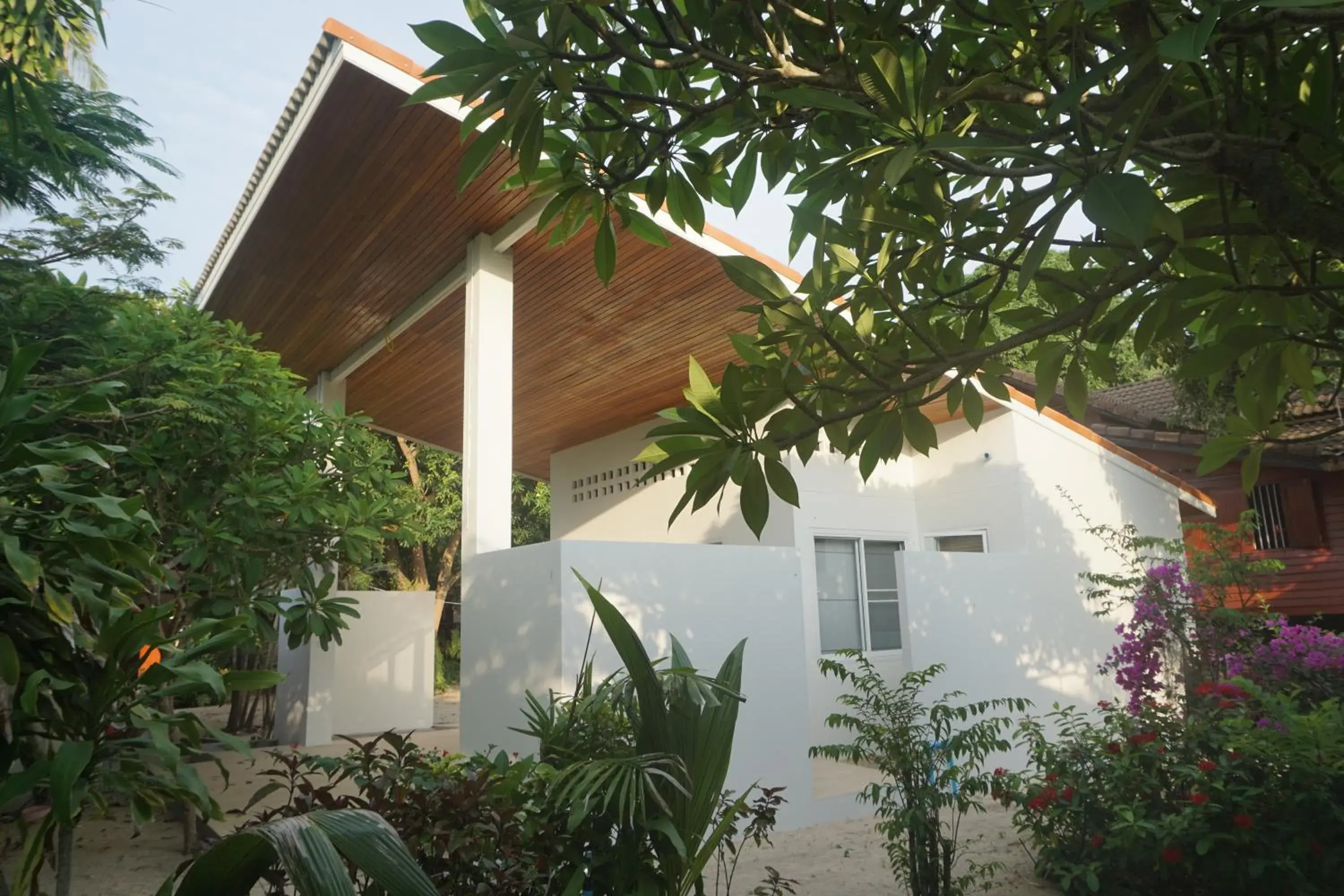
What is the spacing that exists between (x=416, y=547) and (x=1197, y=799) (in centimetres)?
1859

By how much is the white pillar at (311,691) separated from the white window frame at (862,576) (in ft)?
18.8

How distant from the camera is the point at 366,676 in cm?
1157

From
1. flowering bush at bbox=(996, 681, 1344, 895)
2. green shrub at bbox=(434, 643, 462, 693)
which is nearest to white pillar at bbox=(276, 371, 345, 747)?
flowering bush at bbox=(996, 681, 1344, 895)

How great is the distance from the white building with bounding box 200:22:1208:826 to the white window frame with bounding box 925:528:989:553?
3cm

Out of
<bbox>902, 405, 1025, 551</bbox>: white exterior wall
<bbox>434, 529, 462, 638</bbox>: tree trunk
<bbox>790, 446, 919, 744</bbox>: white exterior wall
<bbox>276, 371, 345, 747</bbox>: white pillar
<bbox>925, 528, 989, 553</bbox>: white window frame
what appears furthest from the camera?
<bbox>434, 529, 462, 638</bbox>: tree trunk

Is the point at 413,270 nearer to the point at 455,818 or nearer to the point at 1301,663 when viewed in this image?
the point at 455,818

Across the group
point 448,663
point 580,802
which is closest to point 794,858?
point 580,802

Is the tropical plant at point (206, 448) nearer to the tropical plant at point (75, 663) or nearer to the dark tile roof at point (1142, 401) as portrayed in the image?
the tropical plant at point (75, 663)

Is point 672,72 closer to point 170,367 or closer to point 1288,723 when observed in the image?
point 1288,723

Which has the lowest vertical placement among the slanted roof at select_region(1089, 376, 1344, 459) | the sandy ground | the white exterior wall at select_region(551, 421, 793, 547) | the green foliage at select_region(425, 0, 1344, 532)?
the sandy ground

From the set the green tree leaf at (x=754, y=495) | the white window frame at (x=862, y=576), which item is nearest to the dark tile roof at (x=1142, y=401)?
the white window frame at (x=862, y=576)

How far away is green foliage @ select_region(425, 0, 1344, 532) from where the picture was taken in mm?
1549

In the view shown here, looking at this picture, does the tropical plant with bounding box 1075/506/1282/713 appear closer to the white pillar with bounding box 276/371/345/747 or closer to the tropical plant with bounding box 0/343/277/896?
the tropical plant with bounding box 0/343/277/896

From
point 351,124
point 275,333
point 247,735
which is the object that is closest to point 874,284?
point 351,124
